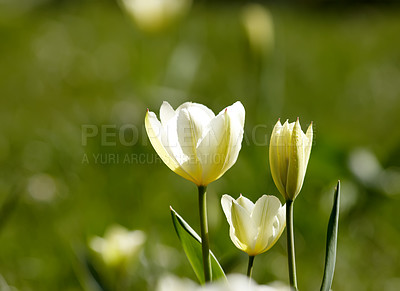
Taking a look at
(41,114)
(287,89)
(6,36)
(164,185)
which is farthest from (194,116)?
(6,36)

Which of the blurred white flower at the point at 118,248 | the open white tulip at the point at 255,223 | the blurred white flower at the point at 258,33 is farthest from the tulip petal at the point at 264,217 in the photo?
the blurred white flower at the point at 258,33

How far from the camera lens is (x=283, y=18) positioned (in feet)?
14.7

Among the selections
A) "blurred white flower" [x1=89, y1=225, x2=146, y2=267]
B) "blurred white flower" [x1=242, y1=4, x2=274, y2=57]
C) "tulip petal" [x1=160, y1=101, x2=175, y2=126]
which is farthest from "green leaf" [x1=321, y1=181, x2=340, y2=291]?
"blurred white flower" [x1=242, y1=4, x2=274, y2=57]

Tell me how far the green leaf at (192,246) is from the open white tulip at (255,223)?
0.03 m

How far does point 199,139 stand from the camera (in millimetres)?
442

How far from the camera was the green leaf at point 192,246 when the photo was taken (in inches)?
17.2

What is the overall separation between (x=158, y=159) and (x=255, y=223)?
128 cm

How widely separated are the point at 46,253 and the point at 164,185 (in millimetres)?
508

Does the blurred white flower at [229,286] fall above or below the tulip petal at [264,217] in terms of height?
below

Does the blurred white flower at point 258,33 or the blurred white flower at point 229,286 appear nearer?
the blurred white flower at point 229,286

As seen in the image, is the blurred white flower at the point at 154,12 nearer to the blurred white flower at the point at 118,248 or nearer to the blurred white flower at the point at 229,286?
the blurred white flower at the point at 118,248

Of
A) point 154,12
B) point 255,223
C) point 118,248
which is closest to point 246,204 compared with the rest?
point 255,223

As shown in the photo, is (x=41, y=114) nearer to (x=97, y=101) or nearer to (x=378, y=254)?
(x=97, y=101)

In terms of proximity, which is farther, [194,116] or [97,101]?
[97,101]
